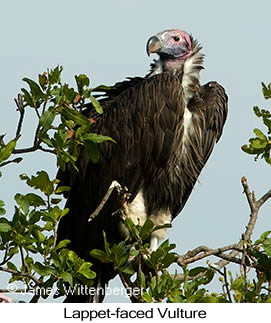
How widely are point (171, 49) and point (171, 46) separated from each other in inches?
1.3

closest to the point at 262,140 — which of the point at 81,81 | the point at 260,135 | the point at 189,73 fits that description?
the point at 260,135

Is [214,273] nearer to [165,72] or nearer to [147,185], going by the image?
[147,185]

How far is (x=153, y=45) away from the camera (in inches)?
295

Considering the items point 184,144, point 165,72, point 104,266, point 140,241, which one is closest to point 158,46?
point 165,72

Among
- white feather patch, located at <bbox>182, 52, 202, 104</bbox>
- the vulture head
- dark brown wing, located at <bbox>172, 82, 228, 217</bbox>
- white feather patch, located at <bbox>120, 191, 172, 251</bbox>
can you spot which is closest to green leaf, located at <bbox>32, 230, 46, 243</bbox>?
white feather patch, located at <bbox>120, 191, 172, 251</bbox>

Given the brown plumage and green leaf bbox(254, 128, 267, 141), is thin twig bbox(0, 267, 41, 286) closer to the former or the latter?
green leaf bbox(254, 128, 267, 141)

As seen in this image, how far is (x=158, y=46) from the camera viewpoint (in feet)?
24.8

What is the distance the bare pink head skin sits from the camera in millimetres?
7540

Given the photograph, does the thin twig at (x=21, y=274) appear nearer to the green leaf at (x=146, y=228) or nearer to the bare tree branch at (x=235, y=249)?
the green leaf at (x=146, y=228)

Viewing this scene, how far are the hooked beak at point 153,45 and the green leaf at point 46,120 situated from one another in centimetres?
299

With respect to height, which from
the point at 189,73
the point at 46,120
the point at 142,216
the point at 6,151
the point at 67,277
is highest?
the point at 189,73

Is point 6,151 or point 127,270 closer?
point 6,151

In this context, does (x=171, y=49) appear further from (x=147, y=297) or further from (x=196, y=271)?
(x=147, y=297)

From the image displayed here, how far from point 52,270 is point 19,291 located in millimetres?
277
